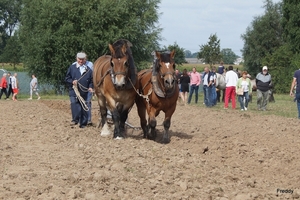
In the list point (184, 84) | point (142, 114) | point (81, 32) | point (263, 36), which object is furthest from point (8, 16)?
point (142, 114)

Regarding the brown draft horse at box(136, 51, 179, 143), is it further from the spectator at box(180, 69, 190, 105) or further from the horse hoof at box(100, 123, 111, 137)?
the spectator at box(180, 69, 190, 105)

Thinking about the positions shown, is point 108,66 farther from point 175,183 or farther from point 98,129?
point 175,183

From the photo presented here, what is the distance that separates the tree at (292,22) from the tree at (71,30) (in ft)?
59.8

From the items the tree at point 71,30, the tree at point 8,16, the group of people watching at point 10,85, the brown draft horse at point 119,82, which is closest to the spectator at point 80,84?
the brown draft horse at point 119,82

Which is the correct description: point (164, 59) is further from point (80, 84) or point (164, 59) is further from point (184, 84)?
point (184, 84)

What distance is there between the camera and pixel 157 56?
12.6m

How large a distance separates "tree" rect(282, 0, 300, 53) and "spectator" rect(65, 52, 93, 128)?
144ft

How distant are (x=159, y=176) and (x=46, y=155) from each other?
98.4 inches

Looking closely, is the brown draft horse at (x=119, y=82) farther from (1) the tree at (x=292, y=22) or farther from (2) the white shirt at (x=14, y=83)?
(1) the tree at (x=292, y=22)

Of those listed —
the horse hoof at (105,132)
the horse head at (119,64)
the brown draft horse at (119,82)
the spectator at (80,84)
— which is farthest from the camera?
the spectator at (80,84)

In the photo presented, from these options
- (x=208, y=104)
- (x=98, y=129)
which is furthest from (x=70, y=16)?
(x=98, y=129)

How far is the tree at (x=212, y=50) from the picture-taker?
56.1 m

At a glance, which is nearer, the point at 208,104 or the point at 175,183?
the point at 175,183

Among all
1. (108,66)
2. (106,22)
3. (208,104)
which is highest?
(106,22)
